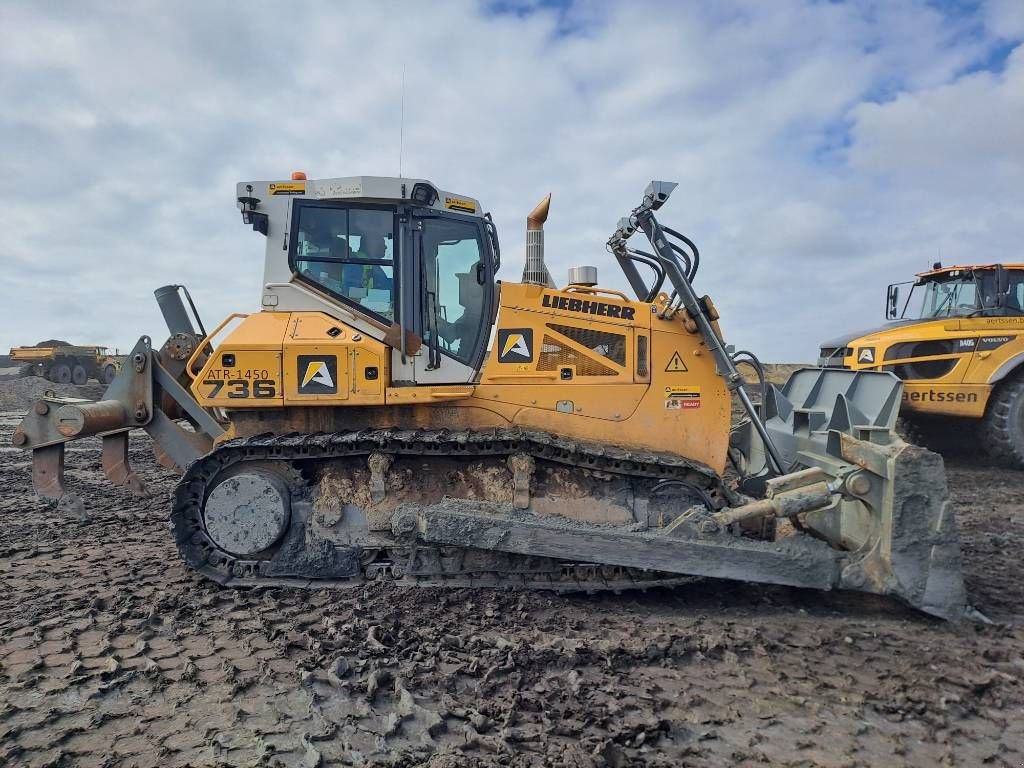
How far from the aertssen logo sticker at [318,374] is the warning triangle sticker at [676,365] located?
2.41 meters

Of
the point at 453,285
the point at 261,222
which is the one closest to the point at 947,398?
the point at 453,285

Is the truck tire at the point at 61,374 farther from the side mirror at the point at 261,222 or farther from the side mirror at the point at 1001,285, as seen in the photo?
Answer: the side mirror at the point at 1001,285

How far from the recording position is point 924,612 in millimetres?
4266

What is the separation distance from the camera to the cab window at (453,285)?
534cm

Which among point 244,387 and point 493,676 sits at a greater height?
point 244,387

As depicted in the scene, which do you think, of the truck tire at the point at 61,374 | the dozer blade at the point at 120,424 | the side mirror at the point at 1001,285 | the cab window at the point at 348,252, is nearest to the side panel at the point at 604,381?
the cab window at the point at 348,252

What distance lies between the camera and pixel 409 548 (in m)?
5.00

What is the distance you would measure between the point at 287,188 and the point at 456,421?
2.18 metres

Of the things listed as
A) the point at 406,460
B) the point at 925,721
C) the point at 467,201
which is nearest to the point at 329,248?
the point at 467,201

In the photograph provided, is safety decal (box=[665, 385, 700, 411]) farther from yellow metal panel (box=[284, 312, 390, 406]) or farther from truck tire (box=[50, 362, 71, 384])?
truck tire (box=[50, 362, 71, 384])

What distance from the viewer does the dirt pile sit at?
24.9m

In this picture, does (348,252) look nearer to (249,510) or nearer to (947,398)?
(249,510)

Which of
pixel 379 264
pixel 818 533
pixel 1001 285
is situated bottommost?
pixel 818 533

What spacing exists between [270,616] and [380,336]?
2056mm
